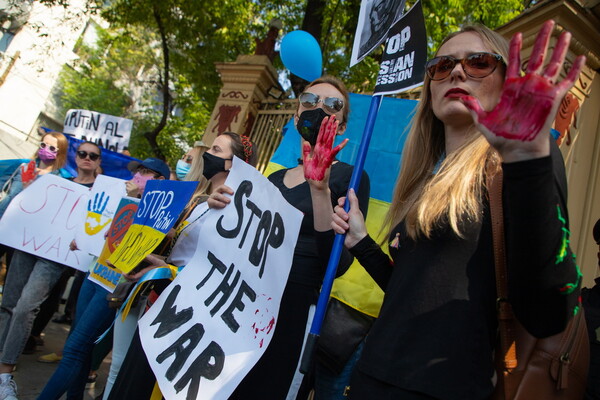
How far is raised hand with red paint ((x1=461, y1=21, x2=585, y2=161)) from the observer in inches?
35.7

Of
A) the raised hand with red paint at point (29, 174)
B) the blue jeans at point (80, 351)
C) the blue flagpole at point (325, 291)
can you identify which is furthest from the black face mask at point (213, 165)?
the raised hand with red paint at point (29, 174)

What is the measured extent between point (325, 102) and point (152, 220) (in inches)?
44.6

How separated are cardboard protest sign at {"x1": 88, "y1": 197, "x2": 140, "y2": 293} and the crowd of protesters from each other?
1.03 ft

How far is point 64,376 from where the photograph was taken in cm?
279

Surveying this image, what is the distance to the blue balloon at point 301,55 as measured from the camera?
5777 millimetres

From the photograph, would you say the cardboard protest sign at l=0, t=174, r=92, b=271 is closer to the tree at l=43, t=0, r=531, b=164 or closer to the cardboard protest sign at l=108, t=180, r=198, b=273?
the cardboard protest sign at l=108, t=180, r=198, b=273

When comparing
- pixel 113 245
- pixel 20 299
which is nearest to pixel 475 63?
pixel 113 245

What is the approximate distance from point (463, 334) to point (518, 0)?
8986 mm

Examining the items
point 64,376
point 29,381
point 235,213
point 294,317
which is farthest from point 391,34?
point 29,381

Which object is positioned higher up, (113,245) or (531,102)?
(531,102)

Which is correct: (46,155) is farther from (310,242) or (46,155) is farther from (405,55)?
(405,55)

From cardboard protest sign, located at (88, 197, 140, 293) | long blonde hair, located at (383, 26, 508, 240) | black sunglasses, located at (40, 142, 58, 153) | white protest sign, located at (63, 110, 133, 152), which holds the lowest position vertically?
cardboard protest sign, located at (88, 197, 140, 293)

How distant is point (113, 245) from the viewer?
2953mm

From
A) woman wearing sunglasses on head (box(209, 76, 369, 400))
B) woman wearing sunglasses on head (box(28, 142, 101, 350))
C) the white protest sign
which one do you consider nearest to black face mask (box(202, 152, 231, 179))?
woman wearing sunglasses on head (box(209, 76, 369, 400))
